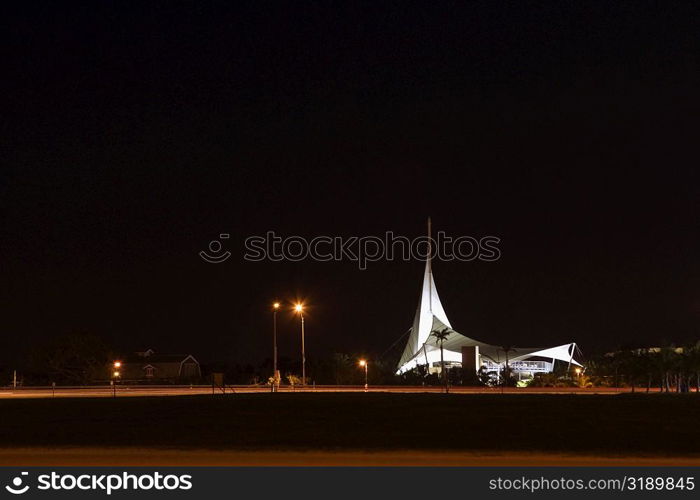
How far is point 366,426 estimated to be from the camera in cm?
2412

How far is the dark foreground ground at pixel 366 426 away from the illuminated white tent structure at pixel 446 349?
202 ft

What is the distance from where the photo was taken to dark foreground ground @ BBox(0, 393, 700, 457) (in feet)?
66.7

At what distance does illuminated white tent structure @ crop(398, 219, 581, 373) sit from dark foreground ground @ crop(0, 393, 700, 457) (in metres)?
61.5

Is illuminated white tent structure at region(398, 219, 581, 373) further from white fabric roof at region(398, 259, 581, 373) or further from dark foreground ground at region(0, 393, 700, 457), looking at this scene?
dark foreground ground at region(0, 393, 700, 457)

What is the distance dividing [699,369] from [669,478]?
36.4m

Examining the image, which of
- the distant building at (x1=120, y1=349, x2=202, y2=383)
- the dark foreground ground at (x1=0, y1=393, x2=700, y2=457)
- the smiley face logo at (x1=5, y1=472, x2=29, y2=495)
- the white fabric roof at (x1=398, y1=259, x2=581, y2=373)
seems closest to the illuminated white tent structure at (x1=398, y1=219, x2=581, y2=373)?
the white fabric roof at (x1=398, y1=259, x2=581, y2=373)

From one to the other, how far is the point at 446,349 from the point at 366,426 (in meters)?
88.1

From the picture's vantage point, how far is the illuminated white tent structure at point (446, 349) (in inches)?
4001

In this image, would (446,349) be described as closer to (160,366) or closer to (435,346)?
(435,346)

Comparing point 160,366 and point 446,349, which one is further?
point 446,349

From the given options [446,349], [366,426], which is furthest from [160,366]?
[366,426]

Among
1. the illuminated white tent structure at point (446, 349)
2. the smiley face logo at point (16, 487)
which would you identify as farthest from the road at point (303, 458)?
the illuminated white tent structure at point (446, 349)

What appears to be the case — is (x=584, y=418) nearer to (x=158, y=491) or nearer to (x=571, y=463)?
(x=571, y=463)

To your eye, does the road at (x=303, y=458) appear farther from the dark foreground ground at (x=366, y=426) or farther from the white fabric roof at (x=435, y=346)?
the white fabric roof at (x=435, y=346)
